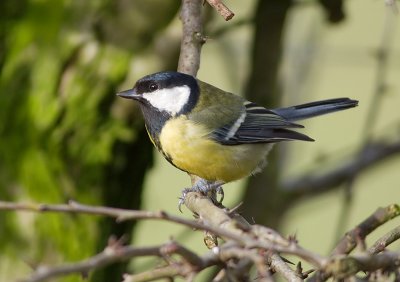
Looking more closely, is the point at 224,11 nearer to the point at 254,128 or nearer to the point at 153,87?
the point at 153,87

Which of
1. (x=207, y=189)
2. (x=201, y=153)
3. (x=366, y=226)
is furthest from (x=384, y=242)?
(x=201, y=153)

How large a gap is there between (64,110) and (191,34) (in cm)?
86

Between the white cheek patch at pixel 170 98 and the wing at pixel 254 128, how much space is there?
0.17 m

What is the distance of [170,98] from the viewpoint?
270 cm

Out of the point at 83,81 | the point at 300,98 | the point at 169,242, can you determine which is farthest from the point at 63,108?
the point at 169,242

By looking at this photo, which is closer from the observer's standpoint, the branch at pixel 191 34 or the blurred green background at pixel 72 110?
the branch at pixel 191 34

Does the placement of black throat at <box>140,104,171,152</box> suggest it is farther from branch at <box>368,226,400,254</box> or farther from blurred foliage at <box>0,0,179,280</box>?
branch at <box>368,226,400,254</box>

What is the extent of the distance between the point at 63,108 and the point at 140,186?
460mm

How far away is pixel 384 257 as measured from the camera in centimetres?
120

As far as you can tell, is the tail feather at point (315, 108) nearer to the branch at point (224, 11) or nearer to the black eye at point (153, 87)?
the black eye at point (153, 87)

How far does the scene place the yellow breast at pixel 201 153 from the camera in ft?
8.55

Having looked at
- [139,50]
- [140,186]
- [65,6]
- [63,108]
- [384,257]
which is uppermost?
[65,6]

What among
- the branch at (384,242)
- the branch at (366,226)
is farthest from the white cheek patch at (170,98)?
the branch at (366,226)

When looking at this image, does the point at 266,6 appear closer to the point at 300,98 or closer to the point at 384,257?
the point at 300,98
